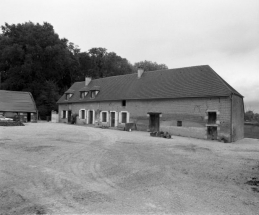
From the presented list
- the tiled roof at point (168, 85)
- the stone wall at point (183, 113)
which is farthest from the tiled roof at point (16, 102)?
the stone wall at point (183, 113)

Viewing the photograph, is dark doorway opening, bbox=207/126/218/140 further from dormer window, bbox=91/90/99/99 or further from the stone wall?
dormer window, bbox=91/90/99/99

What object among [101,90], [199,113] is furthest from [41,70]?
[199,113]

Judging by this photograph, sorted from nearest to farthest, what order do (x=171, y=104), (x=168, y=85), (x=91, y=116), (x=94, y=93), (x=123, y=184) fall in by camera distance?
1. (x=123, y=184)
2. (x=171, y=104)
3. (x=168, y=85)
4. (x=91, y=116)
5. (x=94, y=93)

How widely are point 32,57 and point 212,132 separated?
35878mm

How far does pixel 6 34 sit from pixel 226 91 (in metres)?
41.8

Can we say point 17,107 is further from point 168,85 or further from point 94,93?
point 168,85

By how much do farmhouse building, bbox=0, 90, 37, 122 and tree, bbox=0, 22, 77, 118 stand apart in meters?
6.52

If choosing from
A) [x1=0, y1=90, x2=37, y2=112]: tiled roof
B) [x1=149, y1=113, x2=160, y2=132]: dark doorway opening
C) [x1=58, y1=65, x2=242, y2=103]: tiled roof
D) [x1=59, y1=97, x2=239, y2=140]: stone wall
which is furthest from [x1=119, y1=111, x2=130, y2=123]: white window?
[x1=0, y1=90, x2=37, y2=112]: tiled roof

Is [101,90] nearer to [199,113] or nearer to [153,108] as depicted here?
[153,108]

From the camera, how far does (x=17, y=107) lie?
3152 cm

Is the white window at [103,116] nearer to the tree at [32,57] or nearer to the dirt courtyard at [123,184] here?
the tree at [32,57]

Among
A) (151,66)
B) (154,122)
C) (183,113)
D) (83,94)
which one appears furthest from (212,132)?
(151,66)

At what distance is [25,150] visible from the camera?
1077 centimetres

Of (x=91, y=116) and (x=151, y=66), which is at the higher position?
(x=151, y=66)
